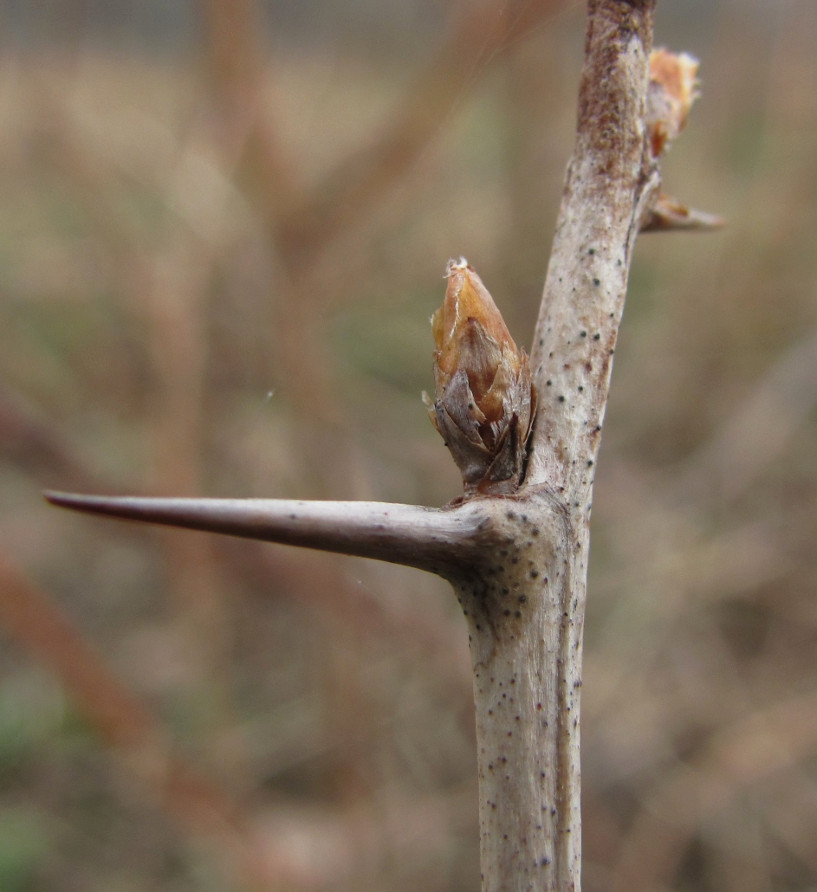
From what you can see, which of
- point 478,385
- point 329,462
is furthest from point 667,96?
point 329,462

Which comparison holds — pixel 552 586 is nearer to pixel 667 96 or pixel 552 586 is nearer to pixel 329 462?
pixel 667 96

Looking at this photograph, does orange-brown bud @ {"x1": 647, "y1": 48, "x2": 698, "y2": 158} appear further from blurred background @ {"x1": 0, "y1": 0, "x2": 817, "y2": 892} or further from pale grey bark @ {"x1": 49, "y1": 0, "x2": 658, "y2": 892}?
blurred background @ {"x1": 0, "y1": 0, "x2": 817, "y2": 892}

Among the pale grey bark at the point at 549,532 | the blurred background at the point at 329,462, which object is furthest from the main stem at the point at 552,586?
the blurred background at the point at 329,462

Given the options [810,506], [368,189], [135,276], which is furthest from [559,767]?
[810,506]

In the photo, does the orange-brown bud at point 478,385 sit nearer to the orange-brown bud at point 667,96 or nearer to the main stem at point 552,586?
the main stem at point 552,586

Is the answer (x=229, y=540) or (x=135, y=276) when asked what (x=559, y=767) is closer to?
(x=229, y=540)
